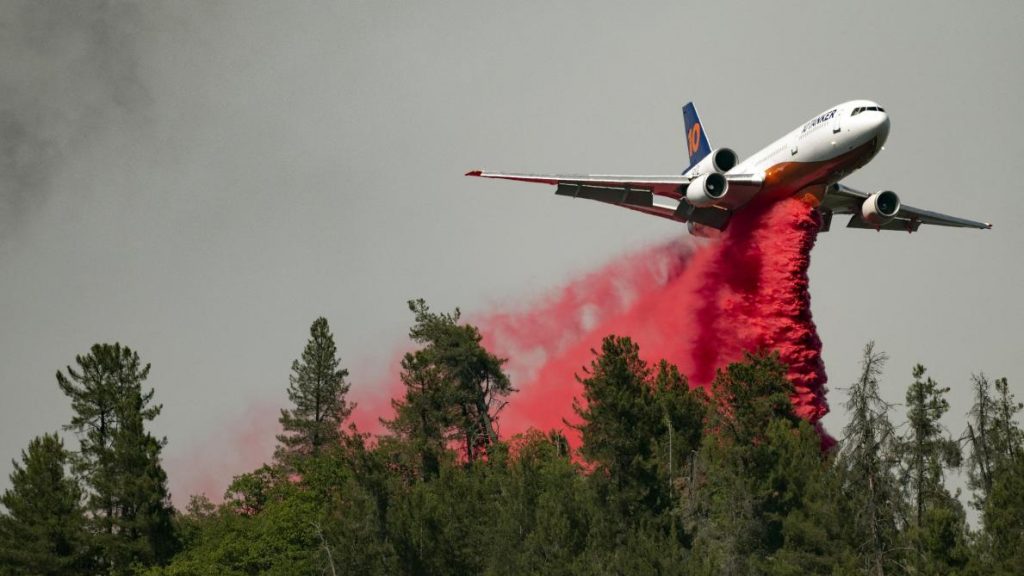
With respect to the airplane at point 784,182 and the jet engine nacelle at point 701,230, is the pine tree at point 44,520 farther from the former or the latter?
the jet engine nacelle at point 701,230

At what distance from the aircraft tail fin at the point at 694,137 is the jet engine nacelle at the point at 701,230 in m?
7.14

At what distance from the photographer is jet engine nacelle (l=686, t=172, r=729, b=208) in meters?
56.0

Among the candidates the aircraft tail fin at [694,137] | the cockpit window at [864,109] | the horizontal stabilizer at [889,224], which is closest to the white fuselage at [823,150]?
the cockpit window at [864,109]

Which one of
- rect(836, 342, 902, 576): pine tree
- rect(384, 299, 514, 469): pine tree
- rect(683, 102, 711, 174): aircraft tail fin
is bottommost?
rect(836, 342, 902, 576): pine tree

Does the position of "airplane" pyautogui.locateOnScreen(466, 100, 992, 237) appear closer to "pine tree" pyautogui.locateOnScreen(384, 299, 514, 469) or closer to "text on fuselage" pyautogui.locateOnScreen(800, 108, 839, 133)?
"text on fuselage" pyautogui.locateOnScreen(800, 108, 839, 133)

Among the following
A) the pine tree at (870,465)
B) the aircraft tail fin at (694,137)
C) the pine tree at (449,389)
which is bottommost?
the pine tree at (870,465)

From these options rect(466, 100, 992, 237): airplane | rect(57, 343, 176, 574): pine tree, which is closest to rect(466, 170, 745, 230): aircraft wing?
rect(466, 100, 992, 237): airplane

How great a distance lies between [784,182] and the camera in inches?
2200

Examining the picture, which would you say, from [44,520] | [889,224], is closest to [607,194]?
[889,224]

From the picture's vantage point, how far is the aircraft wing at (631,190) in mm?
58844

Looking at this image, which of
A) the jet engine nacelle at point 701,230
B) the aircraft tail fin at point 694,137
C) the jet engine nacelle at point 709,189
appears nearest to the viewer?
the jet engine nacelle at point 709,189

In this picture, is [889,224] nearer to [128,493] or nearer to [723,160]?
[723,160]

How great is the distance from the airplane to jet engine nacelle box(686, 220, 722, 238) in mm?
50

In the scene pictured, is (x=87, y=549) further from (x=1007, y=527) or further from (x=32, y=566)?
(x=1007, y=527)
